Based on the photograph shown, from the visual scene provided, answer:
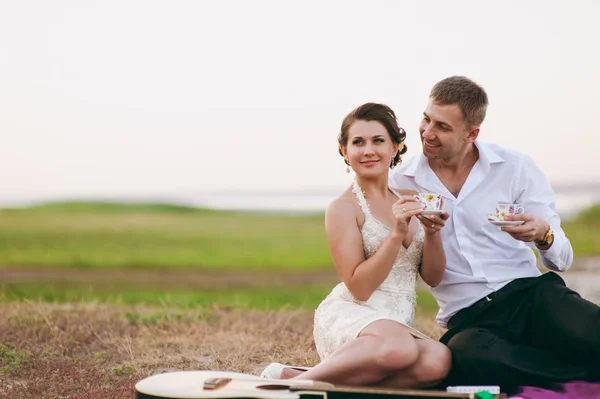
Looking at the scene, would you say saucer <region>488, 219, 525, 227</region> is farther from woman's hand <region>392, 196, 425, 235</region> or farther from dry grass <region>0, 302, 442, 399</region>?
dry grass <region>0, 302, 442, 399</region>

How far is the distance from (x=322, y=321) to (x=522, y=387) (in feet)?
4.07

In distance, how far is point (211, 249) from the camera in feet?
62.6

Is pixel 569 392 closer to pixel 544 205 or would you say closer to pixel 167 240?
pixel 544 205

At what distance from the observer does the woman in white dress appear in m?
4.16

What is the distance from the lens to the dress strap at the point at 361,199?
4.68 m

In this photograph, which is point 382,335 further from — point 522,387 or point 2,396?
point 2,396

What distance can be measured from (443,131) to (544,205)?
830 millimetres

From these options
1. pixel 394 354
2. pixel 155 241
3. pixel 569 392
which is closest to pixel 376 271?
pixel 394 354

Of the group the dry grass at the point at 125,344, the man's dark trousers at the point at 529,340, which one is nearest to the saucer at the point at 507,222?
the man's dark trousers at the point at 529,340

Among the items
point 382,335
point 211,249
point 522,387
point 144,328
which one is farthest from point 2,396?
point 211,249

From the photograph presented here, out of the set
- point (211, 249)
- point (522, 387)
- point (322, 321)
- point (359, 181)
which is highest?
point (359, 181)

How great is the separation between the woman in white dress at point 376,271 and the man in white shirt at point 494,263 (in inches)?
7.7

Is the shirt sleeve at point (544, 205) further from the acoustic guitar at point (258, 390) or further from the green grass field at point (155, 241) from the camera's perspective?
the green grass field at point (155, 241)

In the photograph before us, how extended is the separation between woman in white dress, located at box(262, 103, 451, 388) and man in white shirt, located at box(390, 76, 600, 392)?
0.19 metres
